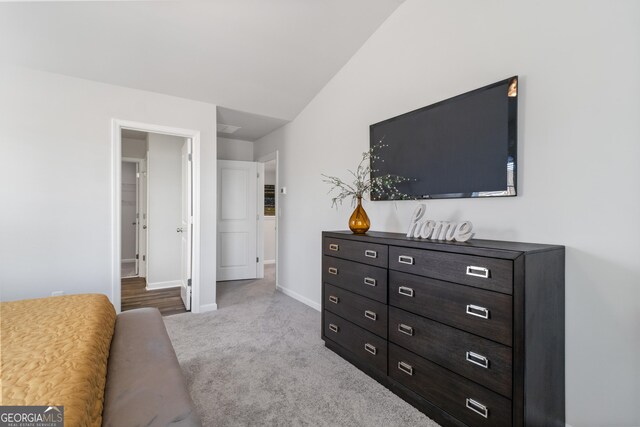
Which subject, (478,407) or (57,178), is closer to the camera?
(478,407)

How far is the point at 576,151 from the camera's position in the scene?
1.58 meters

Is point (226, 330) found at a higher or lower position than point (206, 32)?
lower

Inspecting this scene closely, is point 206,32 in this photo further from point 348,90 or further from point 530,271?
point 530,271

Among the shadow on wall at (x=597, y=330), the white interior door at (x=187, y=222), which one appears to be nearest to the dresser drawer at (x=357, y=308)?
the shadow on wall at (x=597, y=330)

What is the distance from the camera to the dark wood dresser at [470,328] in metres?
1.40

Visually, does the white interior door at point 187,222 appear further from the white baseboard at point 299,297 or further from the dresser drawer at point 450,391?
the dresser drawer at point 450,391

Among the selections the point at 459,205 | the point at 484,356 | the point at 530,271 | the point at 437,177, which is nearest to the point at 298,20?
the point at 437,177

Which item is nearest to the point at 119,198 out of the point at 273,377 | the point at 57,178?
the point at 57,178

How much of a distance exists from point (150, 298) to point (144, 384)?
345cm

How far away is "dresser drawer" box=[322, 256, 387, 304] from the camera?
2.13 metres

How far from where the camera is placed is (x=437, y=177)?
7.37 feet

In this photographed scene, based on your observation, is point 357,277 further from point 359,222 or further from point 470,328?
point 470,328

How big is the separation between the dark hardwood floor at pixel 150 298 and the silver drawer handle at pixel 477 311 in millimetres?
3318

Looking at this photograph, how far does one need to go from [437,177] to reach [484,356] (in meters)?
1.23
